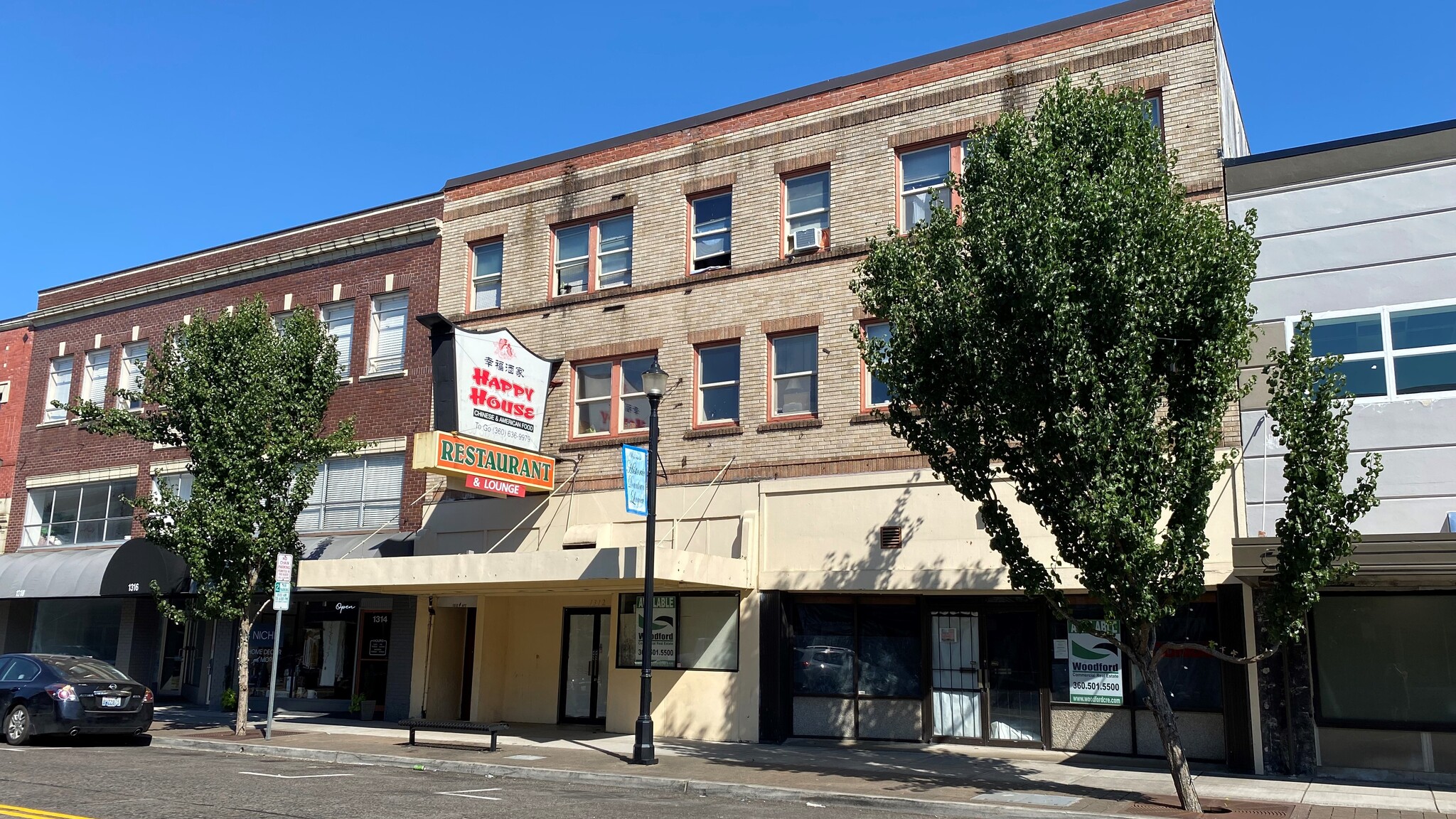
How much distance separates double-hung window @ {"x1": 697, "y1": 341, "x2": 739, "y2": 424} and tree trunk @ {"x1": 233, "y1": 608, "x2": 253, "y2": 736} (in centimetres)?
847

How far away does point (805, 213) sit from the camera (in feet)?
65.8

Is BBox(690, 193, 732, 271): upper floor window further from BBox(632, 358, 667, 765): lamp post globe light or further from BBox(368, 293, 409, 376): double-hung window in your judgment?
BBox(368, 293, 409, 376): double-hung window

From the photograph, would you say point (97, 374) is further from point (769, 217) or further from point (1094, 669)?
point (1094, 669)

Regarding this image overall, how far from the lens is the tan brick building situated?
56.4 feet

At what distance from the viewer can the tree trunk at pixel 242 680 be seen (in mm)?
18750

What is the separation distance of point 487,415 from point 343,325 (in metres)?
7.01

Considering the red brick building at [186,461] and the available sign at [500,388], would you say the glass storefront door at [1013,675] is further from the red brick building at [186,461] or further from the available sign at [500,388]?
the red brick building at [186,461]

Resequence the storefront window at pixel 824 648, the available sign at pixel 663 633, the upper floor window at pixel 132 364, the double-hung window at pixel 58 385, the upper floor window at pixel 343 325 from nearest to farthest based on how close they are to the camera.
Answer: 1. the storefront window at pixel 824 648
2. the available sign at pixel 663 633
3. the upper floor window at pixel 343 325
4. the upper floor window at pixel 132 364
5. the double-hung window at pixel 58 385

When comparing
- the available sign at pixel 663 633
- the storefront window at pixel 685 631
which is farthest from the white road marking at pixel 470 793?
the available sign at pixel 663 633

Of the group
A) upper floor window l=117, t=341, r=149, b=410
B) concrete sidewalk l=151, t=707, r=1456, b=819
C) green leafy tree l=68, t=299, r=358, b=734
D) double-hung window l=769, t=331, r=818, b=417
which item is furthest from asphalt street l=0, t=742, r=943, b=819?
upper floor window l=117, t=341, r=149, b=410

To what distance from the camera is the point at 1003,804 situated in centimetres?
1219

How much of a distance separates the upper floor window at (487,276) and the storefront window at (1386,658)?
15699 mm

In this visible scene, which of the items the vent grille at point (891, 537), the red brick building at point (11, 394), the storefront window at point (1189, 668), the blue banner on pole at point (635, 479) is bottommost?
the storefront window at point (1189, 668)

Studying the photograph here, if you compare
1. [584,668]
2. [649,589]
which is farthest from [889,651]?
[584,668]
